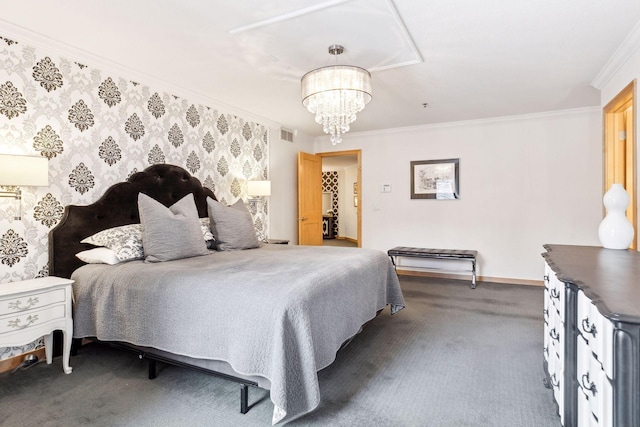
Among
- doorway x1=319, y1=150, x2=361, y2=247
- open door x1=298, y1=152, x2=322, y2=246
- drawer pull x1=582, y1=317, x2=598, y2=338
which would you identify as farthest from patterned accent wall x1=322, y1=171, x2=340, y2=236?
drawer pull x1=582, y1=317, x2=598, y2=338

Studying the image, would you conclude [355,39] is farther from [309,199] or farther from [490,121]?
[309,199]

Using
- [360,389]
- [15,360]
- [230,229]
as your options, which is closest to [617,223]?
[360,389]

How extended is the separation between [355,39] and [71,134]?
7.95 feet

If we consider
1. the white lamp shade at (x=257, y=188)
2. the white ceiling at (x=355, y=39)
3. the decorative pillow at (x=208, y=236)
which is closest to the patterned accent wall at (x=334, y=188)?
the white lamp shade at (x=257, y=188)

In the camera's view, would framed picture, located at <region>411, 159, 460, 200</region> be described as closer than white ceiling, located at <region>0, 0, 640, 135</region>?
No

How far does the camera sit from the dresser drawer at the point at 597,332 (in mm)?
1062

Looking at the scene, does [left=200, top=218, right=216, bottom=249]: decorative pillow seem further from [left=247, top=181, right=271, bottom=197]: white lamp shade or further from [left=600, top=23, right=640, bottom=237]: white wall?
[left=600, top=23, right=640, bottom=237]: white wall

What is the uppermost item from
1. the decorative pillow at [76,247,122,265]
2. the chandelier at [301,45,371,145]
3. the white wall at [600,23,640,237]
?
the white wall at [600,23,640,237]

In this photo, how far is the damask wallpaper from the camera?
2.58 metres

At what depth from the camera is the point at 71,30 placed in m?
2.59

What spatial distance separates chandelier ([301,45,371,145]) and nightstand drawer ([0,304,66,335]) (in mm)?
2337

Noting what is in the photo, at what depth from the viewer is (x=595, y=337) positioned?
1.20 m

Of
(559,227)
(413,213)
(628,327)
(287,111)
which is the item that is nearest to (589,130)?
(559,227)

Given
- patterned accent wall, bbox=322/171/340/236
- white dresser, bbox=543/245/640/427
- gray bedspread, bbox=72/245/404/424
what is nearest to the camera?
white dresser, bbox=543/245/640/427
